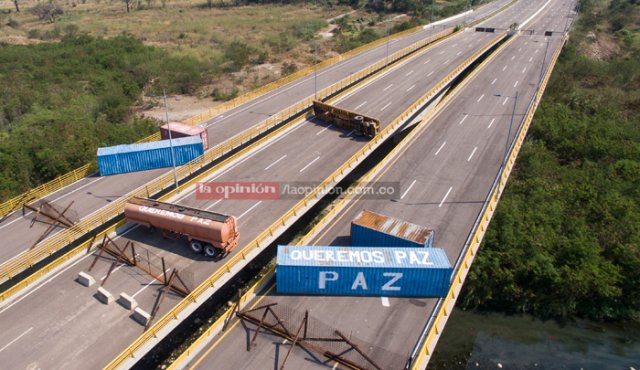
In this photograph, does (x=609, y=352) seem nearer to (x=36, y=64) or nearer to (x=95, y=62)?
(x=95, y=62)

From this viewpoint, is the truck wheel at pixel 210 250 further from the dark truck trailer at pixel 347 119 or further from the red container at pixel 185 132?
the dark truck trailer at pixel 347 119

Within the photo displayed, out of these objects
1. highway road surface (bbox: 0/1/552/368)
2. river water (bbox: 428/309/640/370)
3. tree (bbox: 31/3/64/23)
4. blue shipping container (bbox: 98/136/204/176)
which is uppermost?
tree (bbox: 31/3/64/23)

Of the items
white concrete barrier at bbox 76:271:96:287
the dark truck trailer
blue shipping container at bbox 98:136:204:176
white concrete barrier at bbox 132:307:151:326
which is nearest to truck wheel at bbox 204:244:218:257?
white concrete barrier at bbox 132:307:151:326

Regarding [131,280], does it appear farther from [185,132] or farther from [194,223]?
[185,132]

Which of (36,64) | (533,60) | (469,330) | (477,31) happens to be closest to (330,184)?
(469,330)

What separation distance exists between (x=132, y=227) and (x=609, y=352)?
34.5 m

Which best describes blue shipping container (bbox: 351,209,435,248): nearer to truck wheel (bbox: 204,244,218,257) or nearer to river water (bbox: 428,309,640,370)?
river water (bbox: 428,309,640,370)

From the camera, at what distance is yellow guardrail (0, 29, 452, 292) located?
25.7 m

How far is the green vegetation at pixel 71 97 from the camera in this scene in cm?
4216

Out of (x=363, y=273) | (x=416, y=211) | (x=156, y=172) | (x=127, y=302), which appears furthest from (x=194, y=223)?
(x=416, y=211)

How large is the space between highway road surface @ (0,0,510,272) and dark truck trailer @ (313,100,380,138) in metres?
6.76

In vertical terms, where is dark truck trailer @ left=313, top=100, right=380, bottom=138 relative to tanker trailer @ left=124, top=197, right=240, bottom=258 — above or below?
above

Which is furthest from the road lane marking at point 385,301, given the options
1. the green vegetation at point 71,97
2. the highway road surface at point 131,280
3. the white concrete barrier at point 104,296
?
the green vegetation at point 71,97

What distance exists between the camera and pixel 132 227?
97.5 ft
